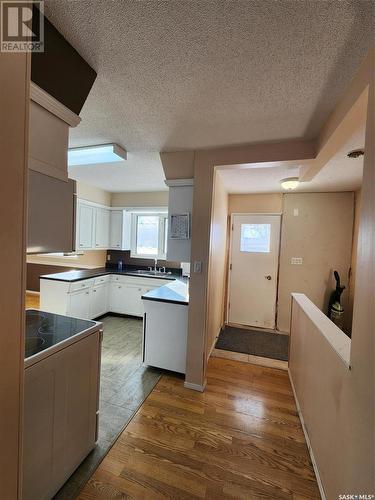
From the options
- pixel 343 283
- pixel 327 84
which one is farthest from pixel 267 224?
pixel 327 84

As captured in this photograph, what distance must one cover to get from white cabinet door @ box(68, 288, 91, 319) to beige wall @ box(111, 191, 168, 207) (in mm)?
1914

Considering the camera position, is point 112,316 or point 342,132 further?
point 112,316

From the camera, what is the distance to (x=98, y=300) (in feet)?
13.3

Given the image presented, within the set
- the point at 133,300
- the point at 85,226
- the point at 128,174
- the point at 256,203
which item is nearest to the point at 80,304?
the point at 133,300

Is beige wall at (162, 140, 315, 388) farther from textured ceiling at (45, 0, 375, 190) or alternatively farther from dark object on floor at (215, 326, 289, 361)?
dark object on floor at (215, 326, 289, 361)

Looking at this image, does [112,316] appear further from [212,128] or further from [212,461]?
[212,128]

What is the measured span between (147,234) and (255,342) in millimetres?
2961

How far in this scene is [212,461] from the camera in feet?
5.17

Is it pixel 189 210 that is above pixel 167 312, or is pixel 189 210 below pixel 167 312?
above

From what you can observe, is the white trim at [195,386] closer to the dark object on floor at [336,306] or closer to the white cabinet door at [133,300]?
the white cabinet door at [133,300]

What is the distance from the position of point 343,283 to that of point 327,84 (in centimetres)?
325

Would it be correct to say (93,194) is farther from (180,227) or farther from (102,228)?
(180,227)

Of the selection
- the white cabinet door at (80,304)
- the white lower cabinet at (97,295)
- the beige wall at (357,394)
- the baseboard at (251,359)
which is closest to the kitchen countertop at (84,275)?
the white lower cabinet at (97,295)

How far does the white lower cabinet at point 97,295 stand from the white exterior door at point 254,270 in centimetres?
137
